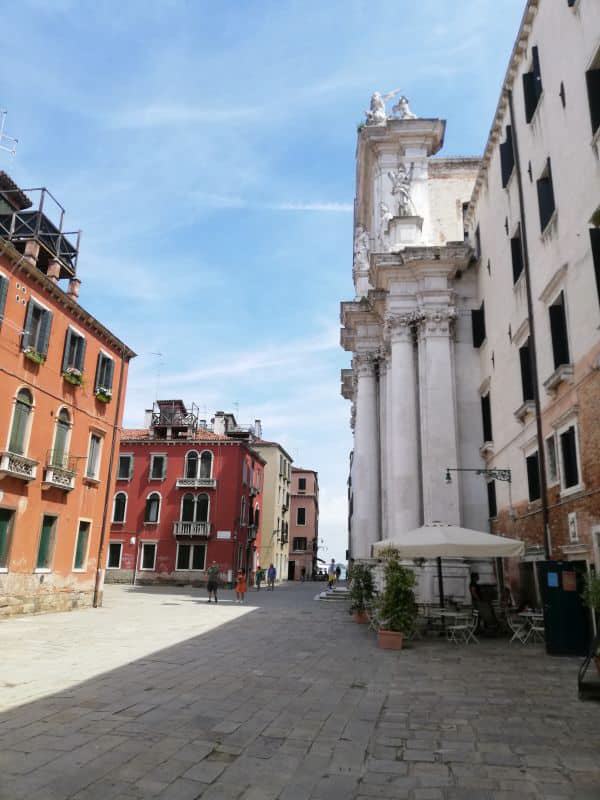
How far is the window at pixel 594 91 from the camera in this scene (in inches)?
396

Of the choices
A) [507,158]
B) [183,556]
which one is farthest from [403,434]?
[183,556]

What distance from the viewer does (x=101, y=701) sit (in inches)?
263

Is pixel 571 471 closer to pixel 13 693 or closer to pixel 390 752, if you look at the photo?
pixel 390 752

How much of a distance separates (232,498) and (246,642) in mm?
26444

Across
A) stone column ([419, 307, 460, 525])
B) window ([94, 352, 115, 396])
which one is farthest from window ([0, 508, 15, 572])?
stone column ([419, 307, 460, 525])

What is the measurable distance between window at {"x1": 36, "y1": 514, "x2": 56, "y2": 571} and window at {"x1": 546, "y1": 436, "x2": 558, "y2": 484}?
44.0 feet

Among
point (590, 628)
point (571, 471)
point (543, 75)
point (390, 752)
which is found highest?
point (543, 75)

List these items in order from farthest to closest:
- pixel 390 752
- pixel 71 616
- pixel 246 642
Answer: pixel 71 616 < pixel 246 642 < pixel 390 752

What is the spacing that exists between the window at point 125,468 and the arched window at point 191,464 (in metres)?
3.75

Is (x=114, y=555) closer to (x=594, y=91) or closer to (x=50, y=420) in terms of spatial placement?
(x=50, y=420)

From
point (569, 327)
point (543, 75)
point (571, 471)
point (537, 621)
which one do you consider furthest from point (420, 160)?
point (537, 621)

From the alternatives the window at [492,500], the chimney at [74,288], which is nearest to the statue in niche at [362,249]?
the chimney at [74,288]

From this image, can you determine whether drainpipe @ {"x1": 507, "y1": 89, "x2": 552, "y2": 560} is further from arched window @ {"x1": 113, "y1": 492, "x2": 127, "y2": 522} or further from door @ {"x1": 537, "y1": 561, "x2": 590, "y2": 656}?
arched window @ {"x1": 113, "y1": 492, "x2": 127, "y2": 522}

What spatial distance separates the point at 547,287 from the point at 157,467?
103 feet
